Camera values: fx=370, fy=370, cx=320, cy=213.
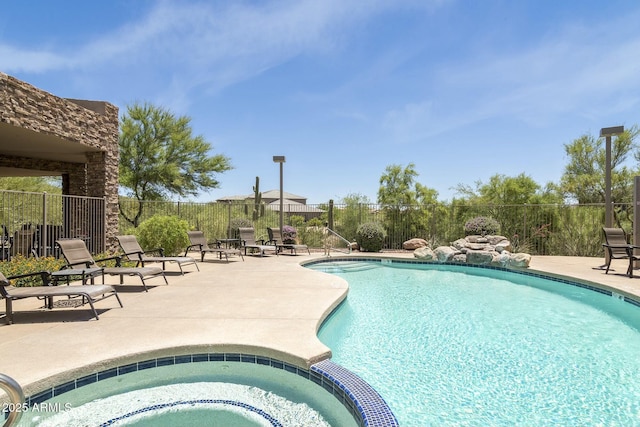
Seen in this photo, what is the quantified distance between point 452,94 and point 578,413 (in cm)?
1189

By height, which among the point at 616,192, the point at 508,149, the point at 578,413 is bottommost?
the point at 578,413

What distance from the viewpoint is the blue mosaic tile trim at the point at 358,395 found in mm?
2177

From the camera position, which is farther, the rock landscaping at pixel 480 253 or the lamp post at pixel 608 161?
the rock landscaping at pixel 480 253

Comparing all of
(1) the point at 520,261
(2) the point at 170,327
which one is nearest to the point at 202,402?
(2) the point at 170,327

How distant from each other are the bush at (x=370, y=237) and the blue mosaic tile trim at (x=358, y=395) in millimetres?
10536

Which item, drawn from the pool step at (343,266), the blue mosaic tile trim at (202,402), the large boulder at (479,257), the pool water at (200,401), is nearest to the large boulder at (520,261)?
the large boulder at (479,257)

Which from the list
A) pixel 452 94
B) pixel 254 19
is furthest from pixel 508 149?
pixel 254 19

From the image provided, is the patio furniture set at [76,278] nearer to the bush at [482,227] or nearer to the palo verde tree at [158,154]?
the bush at [482,227]

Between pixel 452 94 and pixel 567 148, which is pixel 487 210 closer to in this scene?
pixel 452 94

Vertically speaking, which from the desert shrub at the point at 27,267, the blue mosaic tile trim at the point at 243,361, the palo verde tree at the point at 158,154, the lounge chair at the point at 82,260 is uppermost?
the palo verde tree at the point at 158,154

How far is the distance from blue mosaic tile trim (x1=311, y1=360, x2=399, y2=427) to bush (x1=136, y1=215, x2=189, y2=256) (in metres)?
8.39

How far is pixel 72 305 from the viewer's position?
15.6 ft

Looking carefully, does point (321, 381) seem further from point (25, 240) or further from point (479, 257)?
point (25, 240)

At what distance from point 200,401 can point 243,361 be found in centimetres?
56
